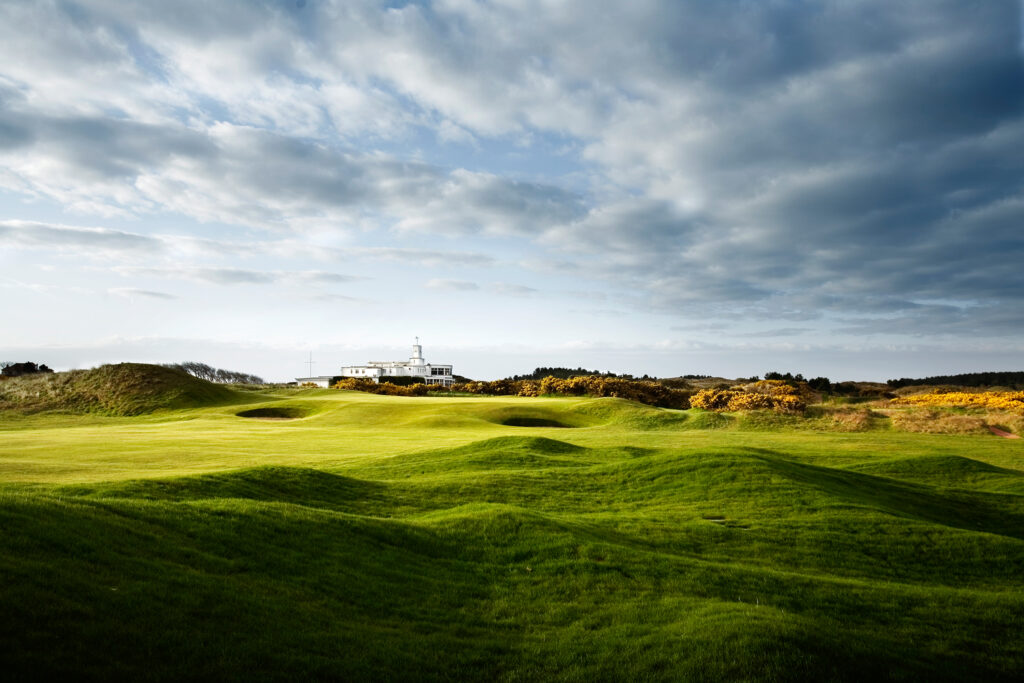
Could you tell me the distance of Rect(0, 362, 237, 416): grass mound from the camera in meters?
55.1

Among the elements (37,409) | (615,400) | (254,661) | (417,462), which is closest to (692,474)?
(417,462)

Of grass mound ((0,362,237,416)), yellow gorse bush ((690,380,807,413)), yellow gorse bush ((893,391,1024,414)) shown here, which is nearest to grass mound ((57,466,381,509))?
yellow gorse bush ((690,380,807,413))

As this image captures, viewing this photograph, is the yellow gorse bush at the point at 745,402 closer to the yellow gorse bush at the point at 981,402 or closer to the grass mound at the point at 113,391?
the yellow gorse bush at the point at 981,402

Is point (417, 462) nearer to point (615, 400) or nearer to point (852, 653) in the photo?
point (852, 653)

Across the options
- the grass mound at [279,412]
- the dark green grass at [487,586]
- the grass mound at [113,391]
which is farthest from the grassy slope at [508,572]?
the grass mound at [113,391]

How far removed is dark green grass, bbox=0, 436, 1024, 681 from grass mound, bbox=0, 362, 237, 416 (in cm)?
4379

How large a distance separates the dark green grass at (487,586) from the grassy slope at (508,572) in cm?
4

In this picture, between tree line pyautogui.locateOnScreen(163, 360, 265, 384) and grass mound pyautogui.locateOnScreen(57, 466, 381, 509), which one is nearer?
grass mound pyautogui.locateOnScreen(57, 466, 381, 509)

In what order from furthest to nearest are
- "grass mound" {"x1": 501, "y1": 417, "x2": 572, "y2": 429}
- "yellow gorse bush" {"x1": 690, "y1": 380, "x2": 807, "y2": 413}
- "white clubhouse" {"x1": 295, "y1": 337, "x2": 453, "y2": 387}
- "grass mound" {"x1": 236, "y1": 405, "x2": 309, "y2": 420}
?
"white clubhouse" {"x1": 295, "y1": 337, "x2": 453, "y2": 387}
"grass mound" {"x1": 236, "y1": 405, "x2": 309, "y2": 420}
"grass mound" {"x1": 501, "y1": 417, "x2": 572, "y2": 429}
"yellow gorse bush" {"x1": 690, "y1": 380, "x2": 807, "y2": 413}

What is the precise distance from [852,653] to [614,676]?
3.14 meters

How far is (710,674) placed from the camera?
7789 mm

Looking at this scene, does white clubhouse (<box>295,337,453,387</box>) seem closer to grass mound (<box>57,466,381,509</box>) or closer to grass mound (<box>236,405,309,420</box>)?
grass mound (<box>236,405,309,420</box>)

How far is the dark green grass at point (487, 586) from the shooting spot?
7305mm

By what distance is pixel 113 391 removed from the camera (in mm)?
57562
